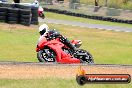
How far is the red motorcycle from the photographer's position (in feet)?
37.3

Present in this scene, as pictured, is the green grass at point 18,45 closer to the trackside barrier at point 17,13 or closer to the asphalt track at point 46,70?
the trackside barrier at point 17,13

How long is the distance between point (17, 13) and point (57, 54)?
451 inches

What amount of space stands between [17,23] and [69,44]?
11774mm

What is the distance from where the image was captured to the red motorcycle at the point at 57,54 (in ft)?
37.3

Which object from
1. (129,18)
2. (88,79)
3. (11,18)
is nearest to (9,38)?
(11,18)

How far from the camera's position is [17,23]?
2308 centimetres

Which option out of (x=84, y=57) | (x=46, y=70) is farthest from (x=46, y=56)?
(x=46, y=70)

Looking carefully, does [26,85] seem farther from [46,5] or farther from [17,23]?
[46,5]

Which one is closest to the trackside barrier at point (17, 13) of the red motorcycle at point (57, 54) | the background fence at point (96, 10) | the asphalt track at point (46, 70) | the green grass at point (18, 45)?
the green grass at point (18, 45)

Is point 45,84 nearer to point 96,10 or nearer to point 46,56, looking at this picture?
point 46,56

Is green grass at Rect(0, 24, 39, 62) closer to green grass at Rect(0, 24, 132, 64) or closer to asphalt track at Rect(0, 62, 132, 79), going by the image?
green grass at Rect(0, 24, 132, 64)

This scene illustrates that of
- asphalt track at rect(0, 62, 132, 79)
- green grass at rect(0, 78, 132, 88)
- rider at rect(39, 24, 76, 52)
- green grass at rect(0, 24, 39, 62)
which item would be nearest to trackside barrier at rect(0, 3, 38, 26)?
green grass at rect(0, 24, 39, 62)

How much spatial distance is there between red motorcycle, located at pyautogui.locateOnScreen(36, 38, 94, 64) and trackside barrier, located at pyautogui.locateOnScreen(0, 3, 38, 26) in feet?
36.3

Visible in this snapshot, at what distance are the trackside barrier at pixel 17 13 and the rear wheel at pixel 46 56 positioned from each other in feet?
37.0
